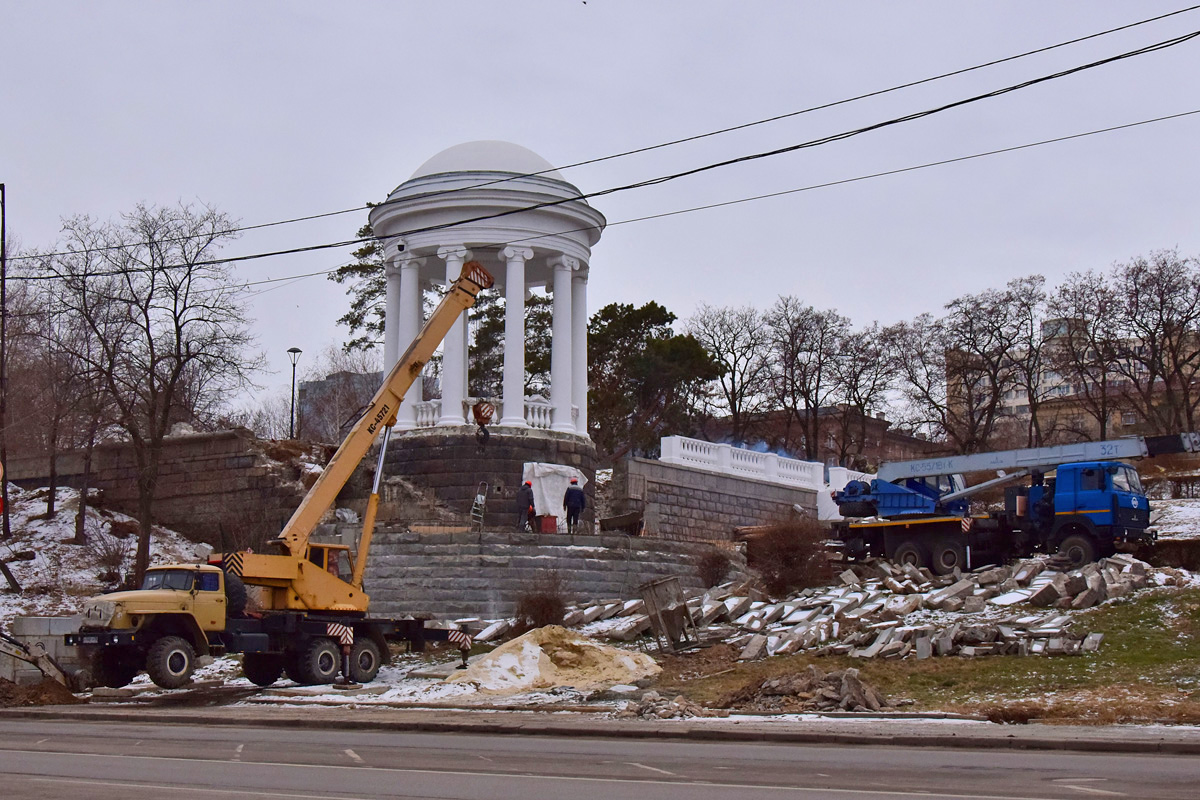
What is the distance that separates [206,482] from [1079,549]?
23574 millimetres

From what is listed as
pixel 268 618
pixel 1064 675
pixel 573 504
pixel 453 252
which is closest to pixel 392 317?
pixel 453 252

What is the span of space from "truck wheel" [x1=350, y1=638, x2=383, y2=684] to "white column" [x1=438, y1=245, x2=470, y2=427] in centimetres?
1133

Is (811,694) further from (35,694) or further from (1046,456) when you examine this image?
(1046,456)

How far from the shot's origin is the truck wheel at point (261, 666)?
76.1ft

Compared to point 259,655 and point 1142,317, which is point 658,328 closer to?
point 1142,317

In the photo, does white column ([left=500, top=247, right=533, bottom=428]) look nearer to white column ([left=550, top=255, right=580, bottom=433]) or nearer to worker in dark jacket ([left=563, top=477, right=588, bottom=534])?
white column ([left=550, top=255, right=580, bottom=433])

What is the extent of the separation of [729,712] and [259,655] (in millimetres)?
9165

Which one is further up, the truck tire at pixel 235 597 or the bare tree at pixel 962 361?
the bare tree at pixel 962 361

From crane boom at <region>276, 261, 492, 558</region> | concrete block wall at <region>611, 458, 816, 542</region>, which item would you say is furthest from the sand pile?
concrete block wall at <region>611, 458, 816, 542</region>

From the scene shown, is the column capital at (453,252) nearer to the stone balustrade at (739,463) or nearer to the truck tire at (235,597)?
the stone balustrade at (739,463)

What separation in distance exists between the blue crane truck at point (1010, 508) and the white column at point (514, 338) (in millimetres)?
8441

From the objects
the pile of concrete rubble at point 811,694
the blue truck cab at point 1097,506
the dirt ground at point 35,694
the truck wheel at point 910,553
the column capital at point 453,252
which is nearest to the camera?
the pile of concrete rubble at point 811,694

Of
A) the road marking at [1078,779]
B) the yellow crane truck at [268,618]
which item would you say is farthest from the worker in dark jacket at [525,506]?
the road marking at [1078,779]

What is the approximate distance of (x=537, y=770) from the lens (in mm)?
11461
